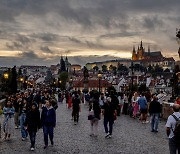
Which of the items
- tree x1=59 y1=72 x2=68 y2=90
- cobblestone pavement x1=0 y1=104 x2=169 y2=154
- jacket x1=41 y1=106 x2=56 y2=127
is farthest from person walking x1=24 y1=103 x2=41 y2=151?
tree x1=59 y1=72 x2=68 y2=90

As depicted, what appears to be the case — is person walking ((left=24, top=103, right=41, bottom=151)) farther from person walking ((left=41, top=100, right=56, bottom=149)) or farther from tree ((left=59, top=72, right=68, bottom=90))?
tree ((left=59, top=72, right=68, bottom=90))

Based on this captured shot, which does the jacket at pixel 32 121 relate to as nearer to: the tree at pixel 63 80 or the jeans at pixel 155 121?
the jeans at pixel 155 121

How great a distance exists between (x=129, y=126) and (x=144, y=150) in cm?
808

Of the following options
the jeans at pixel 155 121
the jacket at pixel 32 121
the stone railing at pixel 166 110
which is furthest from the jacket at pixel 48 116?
the stone railing at pixel 166 110

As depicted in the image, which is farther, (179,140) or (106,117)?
(106,117)

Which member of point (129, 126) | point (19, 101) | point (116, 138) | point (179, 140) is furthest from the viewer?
point (129, 126)

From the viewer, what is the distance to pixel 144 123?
23.4 m

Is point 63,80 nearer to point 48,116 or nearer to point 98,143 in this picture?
point 98,143

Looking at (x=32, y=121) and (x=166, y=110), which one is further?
(x=166, y=110)

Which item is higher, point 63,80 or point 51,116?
point 63,80

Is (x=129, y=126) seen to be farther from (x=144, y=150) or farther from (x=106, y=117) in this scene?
(x=144, y=150)

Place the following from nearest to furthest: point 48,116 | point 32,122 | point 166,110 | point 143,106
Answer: point 32,122
point 48,116
point 143,106
point 166,110

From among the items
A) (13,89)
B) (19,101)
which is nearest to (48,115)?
(19,101)

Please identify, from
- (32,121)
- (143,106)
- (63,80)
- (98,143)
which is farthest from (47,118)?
(63,80)
